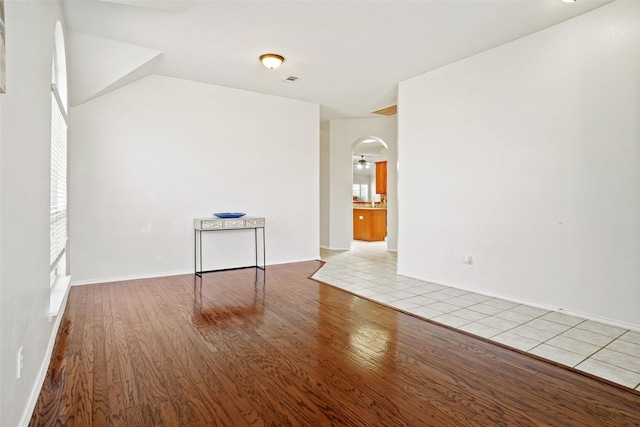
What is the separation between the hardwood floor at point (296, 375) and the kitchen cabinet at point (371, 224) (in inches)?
234

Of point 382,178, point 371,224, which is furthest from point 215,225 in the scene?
point 382,178

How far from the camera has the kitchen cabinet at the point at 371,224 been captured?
9.27 meters

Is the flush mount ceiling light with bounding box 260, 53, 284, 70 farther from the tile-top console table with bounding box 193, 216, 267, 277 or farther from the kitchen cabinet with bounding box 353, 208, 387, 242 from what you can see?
the kitchen cabinet with bounding box 353, 208, 387, 242

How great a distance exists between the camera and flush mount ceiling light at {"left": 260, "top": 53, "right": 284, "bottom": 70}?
13.4ft

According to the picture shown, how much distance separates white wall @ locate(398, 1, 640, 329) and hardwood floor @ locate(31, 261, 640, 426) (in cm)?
143

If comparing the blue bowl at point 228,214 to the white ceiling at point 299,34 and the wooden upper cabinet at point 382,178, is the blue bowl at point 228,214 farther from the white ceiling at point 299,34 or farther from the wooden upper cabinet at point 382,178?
the wooden upper cabinet at point 382,178

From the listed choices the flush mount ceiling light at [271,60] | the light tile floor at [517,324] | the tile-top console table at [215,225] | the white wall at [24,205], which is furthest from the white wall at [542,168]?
the white wall at [24,205]

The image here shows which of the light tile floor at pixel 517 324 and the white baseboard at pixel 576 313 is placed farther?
the white baseboard at pixel 576 313

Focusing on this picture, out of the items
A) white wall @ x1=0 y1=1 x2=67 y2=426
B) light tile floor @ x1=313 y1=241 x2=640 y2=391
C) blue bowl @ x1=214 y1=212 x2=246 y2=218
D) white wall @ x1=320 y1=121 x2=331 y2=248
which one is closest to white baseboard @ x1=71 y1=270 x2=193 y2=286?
blue bowl @ x1=214 y1=212 x2=246 y2=218

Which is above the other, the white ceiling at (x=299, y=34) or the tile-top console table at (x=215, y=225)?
the white ceiling at (x=299, y=34)

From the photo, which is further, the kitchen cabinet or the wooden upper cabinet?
the wooden upper cabinet

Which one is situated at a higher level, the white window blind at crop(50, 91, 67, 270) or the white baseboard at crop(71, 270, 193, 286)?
the white window blind at crop(50, 91, 67, 270)

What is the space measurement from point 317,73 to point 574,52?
9.59ft

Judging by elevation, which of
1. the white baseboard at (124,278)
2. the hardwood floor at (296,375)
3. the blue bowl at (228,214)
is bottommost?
the hardwood floor at (296,375)
